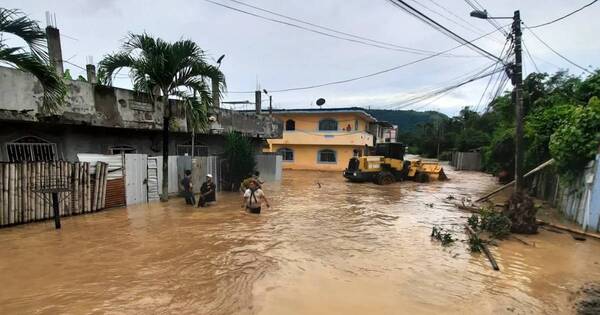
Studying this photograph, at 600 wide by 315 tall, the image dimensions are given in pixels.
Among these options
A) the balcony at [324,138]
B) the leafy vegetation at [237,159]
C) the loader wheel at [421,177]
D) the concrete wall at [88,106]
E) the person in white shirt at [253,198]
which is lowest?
the loader wheel at [421,177]

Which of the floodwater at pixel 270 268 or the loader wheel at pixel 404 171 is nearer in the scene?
the floodwater at pixel 270 268

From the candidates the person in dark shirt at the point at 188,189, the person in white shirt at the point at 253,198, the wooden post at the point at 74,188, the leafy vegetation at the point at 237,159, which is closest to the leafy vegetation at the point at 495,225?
the person in white shirt at the point at 253,198

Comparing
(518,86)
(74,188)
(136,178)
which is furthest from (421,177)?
(74,188)

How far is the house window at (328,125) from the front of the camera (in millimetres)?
31938

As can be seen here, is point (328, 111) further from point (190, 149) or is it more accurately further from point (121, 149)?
point (121, 149)

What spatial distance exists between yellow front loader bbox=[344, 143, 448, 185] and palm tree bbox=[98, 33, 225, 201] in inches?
489

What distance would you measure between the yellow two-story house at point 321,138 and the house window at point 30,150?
22.3 metres

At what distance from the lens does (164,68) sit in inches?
450

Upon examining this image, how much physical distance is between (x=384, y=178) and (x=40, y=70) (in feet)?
60.5

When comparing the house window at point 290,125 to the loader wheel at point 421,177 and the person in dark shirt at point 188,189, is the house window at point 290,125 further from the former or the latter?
the person in dark shirt at point 188,189

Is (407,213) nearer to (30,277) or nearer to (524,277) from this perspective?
(524,277)

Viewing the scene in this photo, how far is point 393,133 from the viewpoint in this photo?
48.4 meters

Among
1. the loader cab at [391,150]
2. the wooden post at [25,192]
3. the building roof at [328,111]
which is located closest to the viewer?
the wooden post at [25,192]

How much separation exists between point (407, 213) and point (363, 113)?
1928 centimetres
